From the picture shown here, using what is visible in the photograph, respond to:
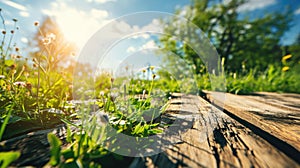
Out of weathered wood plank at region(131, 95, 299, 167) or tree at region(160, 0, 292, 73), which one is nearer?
weathered wood plank at region(131, 95, 299, 167)

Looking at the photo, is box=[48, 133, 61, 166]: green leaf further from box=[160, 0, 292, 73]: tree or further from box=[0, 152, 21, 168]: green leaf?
box=[160, 0, 292, 73]: tree

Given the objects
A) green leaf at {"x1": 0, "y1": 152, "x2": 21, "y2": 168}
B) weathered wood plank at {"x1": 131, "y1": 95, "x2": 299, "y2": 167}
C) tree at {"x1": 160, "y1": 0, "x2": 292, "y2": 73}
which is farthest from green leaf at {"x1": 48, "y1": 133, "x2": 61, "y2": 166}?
tree at {"x1": 160, "y1": 0, "x2": 292, "y2": 73}

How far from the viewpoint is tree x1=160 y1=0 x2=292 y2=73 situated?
17625mm

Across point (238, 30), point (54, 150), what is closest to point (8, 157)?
point (54, 150)

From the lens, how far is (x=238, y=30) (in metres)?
18.6

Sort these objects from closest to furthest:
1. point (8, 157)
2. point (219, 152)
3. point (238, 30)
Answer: point (8, 157), point (219, 152), point (238, 30)

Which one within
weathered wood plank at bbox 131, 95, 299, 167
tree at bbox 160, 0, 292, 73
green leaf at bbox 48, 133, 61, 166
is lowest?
weathered wood plank at bbox 131, 95, 299, 167

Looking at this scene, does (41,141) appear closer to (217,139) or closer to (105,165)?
(105,165)

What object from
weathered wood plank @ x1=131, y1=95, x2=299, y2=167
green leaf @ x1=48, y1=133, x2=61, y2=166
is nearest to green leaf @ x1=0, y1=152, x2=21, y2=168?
green leaf @ x1=48, y1=133, x2=61, y2=166

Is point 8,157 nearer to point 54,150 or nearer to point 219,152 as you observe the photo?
point 54,150

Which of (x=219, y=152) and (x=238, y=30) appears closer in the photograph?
(x=219, y=152)

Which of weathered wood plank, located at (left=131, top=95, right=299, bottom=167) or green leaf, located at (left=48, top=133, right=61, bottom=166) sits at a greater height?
green leaf, located at (left=48, top=133, right=61, bottom=166)

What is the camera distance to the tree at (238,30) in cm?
1762

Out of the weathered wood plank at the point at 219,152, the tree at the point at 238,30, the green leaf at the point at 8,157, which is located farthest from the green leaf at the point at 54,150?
the tree at the point at 238,30
